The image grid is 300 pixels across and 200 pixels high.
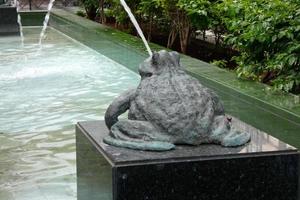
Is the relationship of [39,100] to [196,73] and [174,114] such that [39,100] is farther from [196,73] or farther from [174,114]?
[174,114]

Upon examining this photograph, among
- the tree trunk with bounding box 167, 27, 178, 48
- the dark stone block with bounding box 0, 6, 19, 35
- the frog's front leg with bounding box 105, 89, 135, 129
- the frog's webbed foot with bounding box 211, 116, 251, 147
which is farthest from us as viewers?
the dark stone block with bounding box 0, 6, 19, 35

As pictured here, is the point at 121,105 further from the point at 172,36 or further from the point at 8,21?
the point at 8,21

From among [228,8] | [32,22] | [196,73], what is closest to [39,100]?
[196,73]

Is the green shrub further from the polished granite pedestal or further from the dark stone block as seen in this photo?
the dark stone block

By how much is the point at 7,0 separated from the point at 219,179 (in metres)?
15.0

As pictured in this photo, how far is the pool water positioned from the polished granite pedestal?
54.0 inches

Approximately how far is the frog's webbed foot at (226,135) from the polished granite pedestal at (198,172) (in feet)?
0.13

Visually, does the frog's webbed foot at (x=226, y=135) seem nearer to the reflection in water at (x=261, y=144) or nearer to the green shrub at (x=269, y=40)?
the reflection in water at (x=261, y=144)

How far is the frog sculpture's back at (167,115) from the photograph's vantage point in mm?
3793

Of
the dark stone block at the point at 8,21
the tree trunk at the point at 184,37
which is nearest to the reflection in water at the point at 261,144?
the tree trunk at the point at 184,37

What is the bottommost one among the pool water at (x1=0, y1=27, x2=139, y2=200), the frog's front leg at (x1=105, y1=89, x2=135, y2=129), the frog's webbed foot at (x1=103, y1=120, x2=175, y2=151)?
the pool water at (x1=0, y1=27, x2=139, y2=200)

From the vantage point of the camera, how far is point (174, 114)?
3801 mm

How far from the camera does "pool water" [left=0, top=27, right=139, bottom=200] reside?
17.7 ft

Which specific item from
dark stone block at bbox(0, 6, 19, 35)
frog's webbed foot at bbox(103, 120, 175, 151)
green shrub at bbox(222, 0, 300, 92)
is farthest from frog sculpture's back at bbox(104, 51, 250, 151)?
dark stone block at bbox(0, 6, 19, 35)
